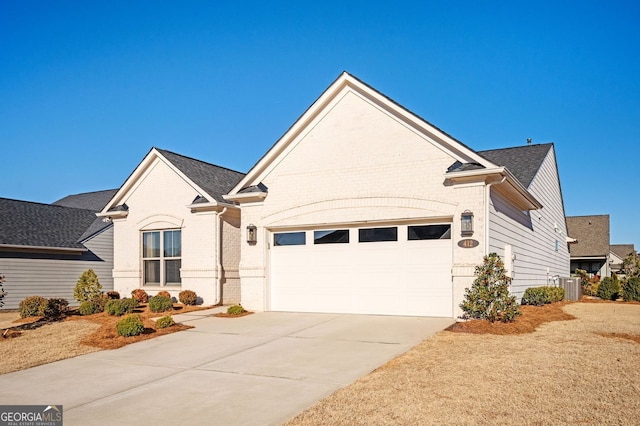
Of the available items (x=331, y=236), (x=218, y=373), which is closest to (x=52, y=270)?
(x=331, y=236)

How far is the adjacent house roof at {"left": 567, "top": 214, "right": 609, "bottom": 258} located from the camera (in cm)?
4100

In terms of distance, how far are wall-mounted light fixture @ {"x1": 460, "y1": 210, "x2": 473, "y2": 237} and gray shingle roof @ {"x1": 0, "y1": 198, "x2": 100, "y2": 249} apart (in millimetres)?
18624

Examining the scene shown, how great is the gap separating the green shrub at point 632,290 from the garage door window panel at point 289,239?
16.8 m

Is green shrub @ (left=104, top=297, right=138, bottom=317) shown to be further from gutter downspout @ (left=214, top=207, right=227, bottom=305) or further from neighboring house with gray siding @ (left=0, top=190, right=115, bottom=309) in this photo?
neighboring house with gray siding @ (left=0, top=190, right=115, bottom=309)

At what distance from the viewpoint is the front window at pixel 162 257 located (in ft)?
67.1

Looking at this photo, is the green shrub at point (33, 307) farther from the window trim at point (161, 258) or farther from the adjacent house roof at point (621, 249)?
the adjacent house roof at point (621, 249)

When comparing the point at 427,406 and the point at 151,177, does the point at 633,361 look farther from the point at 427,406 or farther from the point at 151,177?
the point at 151,177

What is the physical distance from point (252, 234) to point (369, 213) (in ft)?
13.4

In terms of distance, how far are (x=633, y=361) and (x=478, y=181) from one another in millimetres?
5939

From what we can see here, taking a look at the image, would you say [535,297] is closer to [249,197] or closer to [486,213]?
[486,213]

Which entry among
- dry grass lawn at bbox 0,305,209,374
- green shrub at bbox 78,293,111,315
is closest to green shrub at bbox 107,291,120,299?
green shrub at bbox 78,293,111,315

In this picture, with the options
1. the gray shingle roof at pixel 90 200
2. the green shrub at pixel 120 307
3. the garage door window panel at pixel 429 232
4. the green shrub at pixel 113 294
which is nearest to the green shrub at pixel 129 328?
the green shrub at pixel 120 307

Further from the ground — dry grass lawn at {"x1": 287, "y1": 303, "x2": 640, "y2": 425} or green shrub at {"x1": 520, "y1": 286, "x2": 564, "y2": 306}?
dry grass lawn at {"x1": 287, "y1": 303, "x2": 640, "y2": 425}

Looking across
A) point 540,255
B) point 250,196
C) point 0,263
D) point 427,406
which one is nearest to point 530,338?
point 427,406
